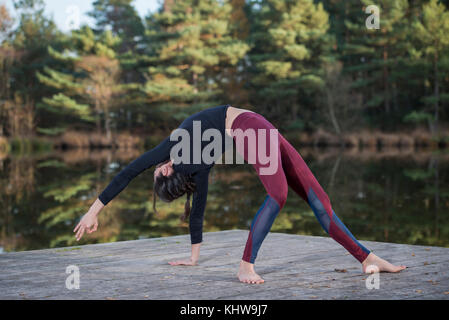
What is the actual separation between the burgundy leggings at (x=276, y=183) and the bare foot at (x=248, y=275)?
32 mm

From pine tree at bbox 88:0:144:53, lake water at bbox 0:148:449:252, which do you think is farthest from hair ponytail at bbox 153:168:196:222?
pine tree at bbox 88:0:144:53

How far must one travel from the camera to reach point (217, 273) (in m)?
3.44

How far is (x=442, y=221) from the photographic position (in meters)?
8.51

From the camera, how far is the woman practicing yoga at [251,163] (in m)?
3.13

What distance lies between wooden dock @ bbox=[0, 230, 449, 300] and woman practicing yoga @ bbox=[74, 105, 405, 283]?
0.21 meters

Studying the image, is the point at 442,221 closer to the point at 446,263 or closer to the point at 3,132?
the point at 446,263

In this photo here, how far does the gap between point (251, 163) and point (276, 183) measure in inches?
8.8

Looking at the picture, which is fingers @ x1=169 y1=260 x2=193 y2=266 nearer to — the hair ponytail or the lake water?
the hair ponytail

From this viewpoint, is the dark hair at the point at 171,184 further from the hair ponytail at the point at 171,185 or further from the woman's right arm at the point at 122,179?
the woman's right arm at the point at 122,179

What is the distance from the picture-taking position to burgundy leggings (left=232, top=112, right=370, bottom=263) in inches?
123

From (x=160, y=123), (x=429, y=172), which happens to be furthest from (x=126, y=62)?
(x=429, y=172)

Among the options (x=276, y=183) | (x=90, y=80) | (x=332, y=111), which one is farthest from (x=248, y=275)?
(x=90, y=80)

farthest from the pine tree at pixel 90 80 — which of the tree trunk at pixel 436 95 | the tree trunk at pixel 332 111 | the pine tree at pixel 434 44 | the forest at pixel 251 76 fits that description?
the tree trunk at pixel 436 95

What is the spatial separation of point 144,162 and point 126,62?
30.5m
